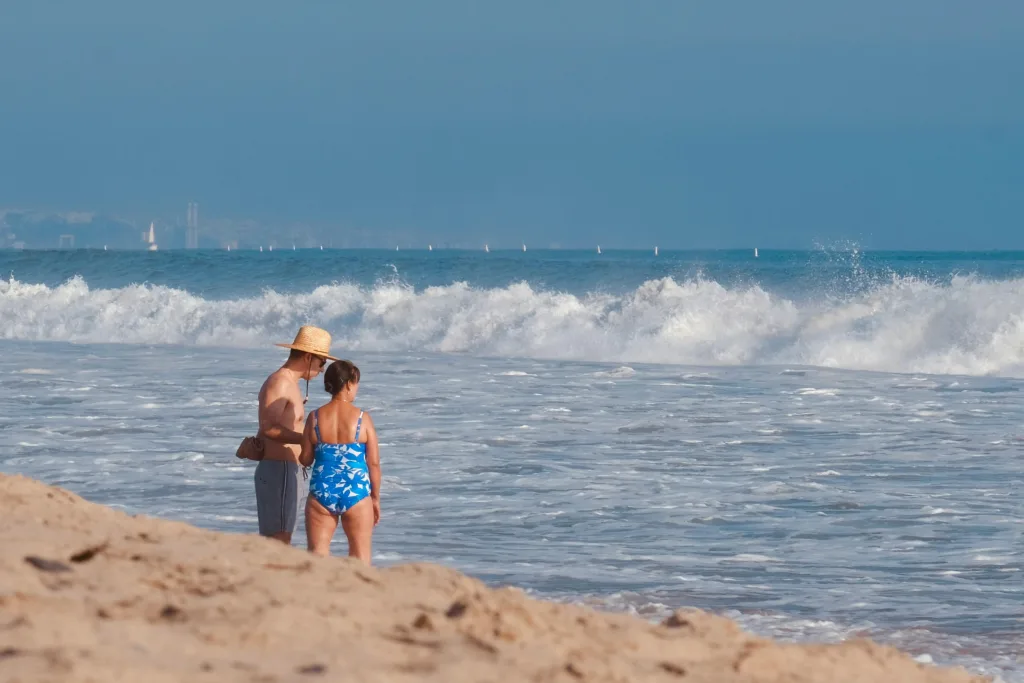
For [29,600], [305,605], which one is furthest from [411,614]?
[29,600]

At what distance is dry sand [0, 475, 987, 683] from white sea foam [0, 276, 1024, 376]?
65.9 ft

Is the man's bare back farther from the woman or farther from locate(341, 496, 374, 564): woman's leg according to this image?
locate(341, 496, 374, 564): woman's leg

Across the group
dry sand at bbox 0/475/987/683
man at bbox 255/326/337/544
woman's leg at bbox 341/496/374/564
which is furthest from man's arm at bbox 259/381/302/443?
dry sand at bbox 0/475/987/683

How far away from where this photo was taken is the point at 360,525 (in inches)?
264

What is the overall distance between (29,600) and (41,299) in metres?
36.0

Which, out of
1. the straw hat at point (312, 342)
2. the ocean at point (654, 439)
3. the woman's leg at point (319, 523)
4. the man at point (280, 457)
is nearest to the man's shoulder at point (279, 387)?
the man at point (280, 457)

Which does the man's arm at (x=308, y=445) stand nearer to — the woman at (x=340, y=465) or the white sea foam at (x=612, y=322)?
the woman at (x=340, y=465)

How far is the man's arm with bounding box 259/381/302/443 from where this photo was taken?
6.81m

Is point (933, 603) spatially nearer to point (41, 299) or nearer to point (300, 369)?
point (300, 369)

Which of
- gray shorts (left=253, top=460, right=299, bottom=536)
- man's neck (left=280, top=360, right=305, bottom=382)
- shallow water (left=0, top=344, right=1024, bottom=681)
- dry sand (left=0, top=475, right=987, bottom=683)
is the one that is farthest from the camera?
shallow water (left=0, top=344, right=1024, bottom=681)

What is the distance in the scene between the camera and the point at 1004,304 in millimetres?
25750

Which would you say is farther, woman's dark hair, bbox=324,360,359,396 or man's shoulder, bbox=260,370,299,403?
man's shoulder, bbox=260,370,299,403

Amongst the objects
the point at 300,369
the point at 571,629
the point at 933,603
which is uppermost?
the point at 300,369

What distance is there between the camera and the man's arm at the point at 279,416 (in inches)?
268
